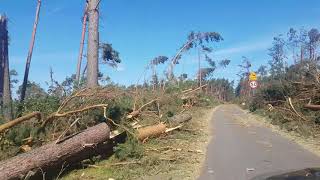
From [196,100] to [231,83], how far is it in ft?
336

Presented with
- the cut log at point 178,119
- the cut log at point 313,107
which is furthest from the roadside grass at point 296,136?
the cut log at point 178,119

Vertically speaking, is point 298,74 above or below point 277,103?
above

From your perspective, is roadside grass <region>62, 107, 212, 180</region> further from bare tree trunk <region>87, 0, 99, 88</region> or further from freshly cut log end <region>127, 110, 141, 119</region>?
bare tree trunk <region>87, 0, 99, 88</region>

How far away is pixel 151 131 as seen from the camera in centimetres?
1226

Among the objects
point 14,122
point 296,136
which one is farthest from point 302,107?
point 14,122

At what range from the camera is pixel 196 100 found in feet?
102

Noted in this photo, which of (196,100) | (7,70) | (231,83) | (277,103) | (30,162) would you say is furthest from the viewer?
(231,83)

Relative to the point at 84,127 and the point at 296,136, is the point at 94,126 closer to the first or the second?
the point at 84,127

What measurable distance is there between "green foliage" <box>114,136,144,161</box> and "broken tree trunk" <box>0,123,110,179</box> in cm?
40

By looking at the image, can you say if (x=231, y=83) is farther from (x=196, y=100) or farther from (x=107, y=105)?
(x=107, y=105)

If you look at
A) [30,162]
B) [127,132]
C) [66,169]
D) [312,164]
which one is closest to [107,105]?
[127,132]

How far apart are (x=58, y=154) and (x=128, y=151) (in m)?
1.85

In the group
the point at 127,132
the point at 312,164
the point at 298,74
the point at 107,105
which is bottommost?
the point at 312,164

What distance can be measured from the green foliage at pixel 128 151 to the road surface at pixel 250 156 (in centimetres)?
158
